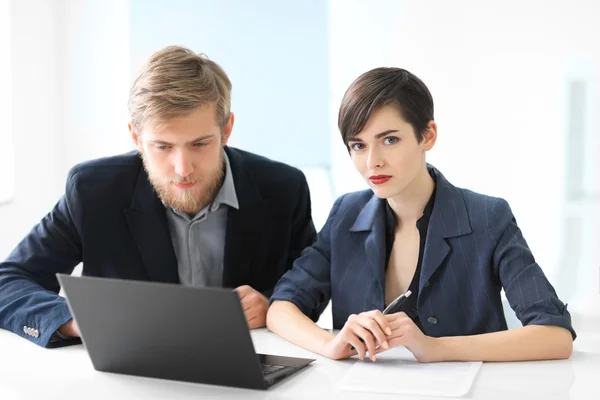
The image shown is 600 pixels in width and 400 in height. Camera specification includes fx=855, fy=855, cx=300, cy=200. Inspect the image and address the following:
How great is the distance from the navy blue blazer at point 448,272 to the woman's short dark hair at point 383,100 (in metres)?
0.18

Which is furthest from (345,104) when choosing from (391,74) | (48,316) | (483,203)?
(48,316)

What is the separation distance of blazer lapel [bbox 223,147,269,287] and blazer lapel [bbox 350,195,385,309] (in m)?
0.36

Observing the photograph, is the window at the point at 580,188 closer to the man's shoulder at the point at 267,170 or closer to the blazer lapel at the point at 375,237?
the man's shoulder at the point at 267,170

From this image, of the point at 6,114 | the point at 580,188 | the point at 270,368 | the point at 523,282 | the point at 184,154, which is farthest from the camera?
the point at 6,114

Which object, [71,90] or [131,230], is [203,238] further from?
[71,90]

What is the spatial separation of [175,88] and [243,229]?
0.46 meters

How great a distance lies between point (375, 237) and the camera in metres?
2.08

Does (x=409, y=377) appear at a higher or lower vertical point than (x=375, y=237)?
lower

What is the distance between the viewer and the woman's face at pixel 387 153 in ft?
6.42

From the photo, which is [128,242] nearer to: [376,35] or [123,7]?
[376,35]

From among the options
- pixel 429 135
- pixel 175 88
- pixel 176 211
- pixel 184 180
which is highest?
pixel 175 88

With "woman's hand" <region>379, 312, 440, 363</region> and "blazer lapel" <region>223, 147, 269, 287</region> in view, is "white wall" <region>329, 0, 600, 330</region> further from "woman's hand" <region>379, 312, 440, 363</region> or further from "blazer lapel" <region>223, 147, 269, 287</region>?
"woman's hand" <region>379, 312, 440, 363</region>

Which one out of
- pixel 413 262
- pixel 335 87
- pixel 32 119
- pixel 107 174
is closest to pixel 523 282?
pixel 413 262

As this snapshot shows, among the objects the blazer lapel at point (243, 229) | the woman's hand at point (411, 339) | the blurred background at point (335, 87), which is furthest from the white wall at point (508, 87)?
the woman's hand at point (411, 339)
